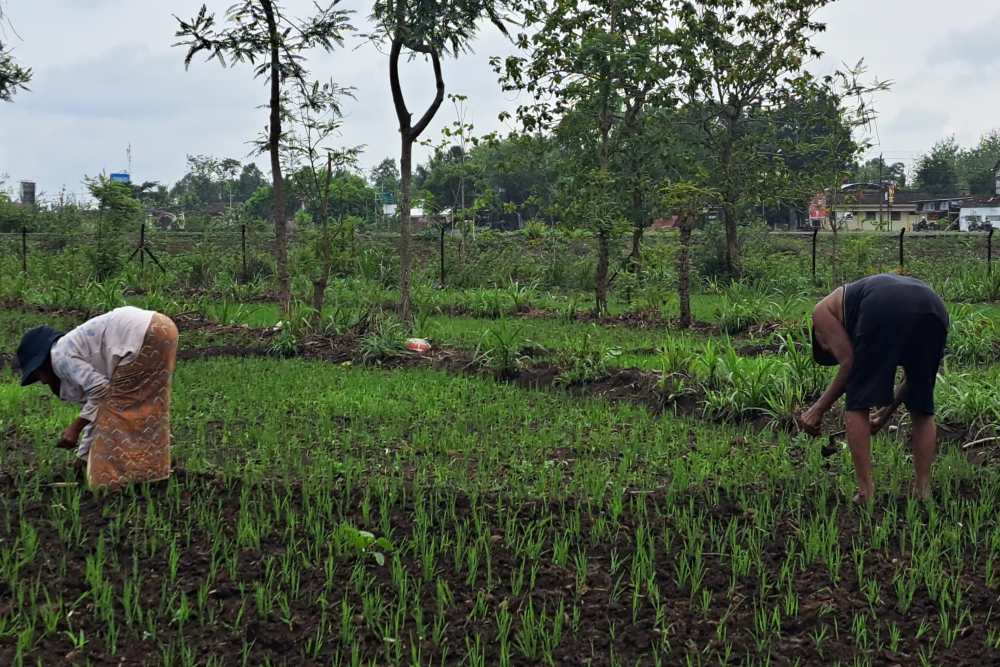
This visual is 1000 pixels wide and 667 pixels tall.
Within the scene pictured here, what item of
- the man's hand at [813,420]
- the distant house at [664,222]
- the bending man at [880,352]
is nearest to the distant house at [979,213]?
the distant house at [664,222]

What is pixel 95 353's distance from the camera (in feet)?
16.0

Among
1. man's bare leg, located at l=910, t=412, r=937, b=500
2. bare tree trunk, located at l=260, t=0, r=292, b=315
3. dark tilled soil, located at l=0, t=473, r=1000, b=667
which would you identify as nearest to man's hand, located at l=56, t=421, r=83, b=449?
dark tilled soil, located at l=0, t=473, r=1000, b=667

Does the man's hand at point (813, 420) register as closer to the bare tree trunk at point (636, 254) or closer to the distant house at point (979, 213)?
the bare tree trunk at point (636, 254)

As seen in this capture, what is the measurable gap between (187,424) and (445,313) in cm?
799

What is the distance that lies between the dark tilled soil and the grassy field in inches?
0.6

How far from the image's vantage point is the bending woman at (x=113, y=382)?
15.6ft

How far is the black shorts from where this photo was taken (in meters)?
4.65

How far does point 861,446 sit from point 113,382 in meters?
4.08

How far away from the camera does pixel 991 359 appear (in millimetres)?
8914

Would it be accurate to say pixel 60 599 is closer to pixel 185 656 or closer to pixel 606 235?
pixel 185 656

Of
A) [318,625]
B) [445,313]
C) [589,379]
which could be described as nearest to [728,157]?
[445,313]

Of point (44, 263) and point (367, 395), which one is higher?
point (44, 263)

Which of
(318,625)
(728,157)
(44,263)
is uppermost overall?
(728,157)

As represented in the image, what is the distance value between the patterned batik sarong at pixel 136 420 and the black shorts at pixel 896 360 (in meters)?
3.79
